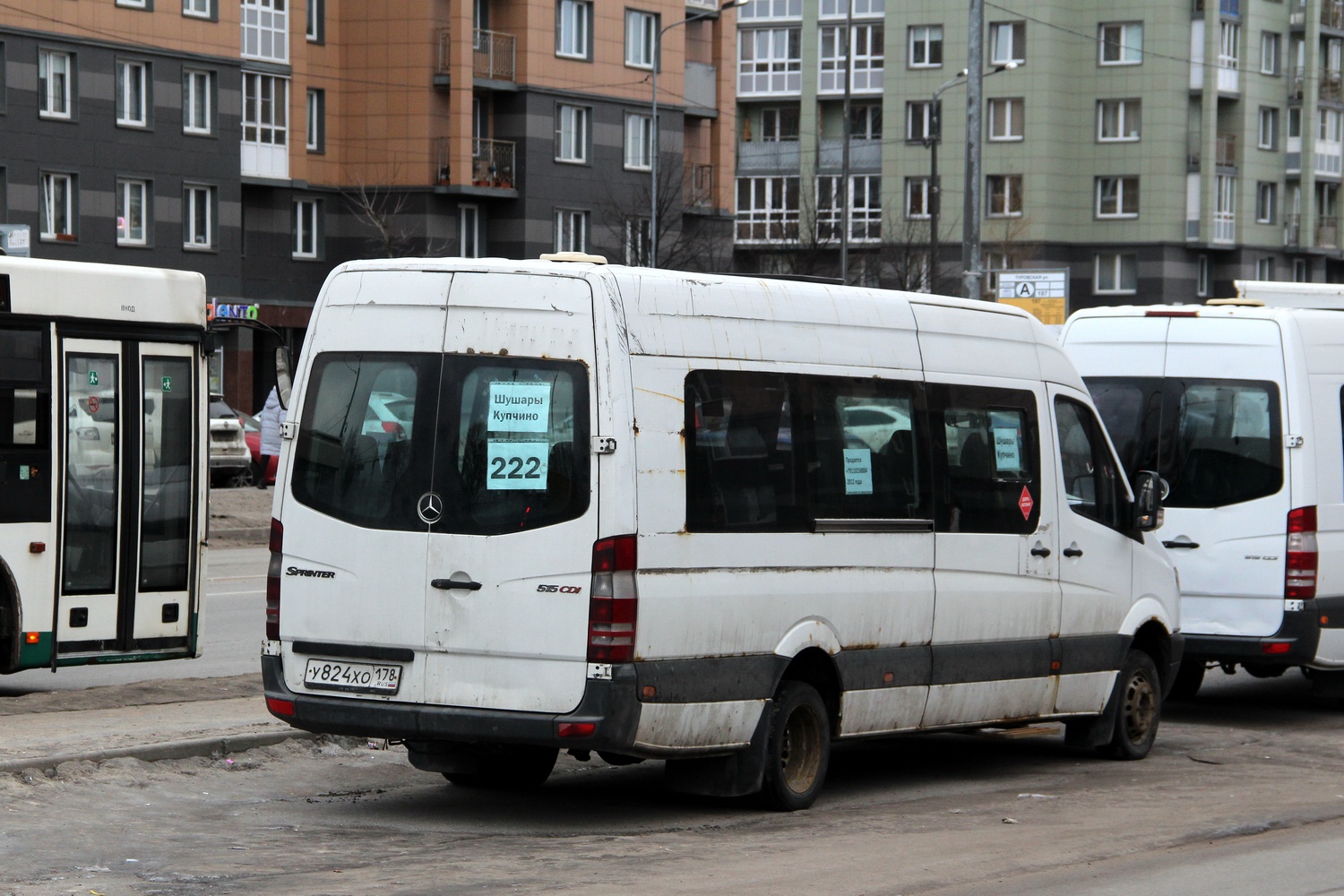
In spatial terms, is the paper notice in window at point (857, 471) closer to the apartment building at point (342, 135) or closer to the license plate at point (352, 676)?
the license plate at point (352, 676)

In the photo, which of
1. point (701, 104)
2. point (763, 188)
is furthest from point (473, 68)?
point (763, 188)

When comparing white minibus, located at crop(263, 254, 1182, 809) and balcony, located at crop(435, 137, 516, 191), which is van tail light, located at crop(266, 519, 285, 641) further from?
balcony, located at crop(435, 137, 516, 191)

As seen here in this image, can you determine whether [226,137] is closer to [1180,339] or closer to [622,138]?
[622,138]

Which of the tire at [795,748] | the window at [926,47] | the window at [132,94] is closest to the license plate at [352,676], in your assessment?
the tire at [795,748]

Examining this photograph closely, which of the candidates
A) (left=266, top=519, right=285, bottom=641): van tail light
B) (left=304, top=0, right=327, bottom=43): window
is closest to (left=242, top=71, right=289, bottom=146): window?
(left=304, top=0, right=327, bottom=43): window

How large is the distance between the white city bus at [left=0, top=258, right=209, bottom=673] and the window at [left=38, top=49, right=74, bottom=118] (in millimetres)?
37095

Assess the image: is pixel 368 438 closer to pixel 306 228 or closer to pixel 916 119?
pixel 306 228

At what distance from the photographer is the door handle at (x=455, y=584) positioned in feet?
27.4

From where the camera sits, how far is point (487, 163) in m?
58.5

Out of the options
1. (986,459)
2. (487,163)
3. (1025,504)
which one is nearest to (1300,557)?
(1025,504)

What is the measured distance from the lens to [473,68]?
5738cm

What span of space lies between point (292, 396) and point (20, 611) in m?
3.98

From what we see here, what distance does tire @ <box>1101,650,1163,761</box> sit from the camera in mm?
11289

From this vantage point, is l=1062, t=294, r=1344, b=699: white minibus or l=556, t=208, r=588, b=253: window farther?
l=556, t=208, r=588, b=253: window
